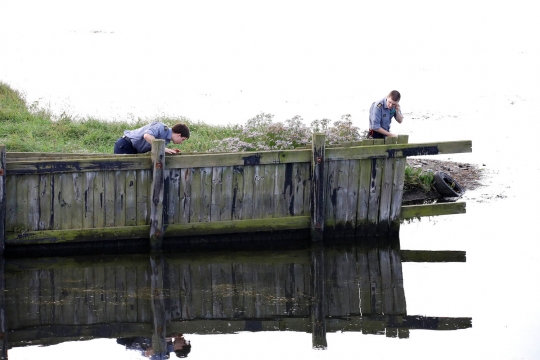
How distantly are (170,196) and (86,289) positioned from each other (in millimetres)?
2006

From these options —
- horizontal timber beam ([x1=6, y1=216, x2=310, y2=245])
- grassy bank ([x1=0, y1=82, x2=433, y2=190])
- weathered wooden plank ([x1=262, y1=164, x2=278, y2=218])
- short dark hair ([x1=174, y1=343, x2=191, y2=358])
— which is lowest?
short dark hair ([x1=174, y1=343, x2=191, y2=358])

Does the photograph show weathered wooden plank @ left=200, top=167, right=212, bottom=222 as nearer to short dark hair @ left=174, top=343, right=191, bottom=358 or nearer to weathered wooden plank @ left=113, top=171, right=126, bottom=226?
weathered wooden plank @ left=113, top=171, right=126, bottom=226

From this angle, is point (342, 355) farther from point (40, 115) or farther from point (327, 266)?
point (40, 115)

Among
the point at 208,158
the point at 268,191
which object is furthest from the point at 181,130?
the point at 268,191

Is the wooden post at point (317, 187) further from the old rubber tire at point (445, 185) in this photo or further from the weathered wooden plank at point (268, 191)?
the old rubber tire at point (445, 185)

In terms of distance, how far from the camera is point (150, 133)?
1212cm

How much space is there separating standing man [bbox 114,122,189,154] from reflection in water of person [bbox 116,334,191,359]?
3.50 metres

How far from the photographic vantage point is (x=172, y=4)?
48.7 m

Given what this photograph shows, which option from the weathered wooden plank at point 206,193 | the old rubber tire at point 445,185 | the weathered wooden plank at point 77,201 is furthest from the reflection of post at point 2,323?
the old rubber tire at point 445,185

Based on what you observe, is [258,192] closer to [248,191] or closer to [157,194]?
[248,191]

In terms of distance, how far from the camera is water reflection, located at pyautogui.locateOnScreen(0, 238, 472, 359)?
9.54 meters

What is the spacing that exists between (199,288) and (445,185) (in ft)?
19.9

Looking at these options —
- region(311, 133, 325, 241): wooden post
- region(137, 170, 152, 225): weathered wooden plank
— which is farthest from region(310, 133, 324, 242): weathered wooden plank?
region(137, 170, 152, 225): weathered wooden plank

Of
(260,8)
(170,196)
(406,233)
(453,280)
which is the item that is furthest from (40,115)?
(260,8)
